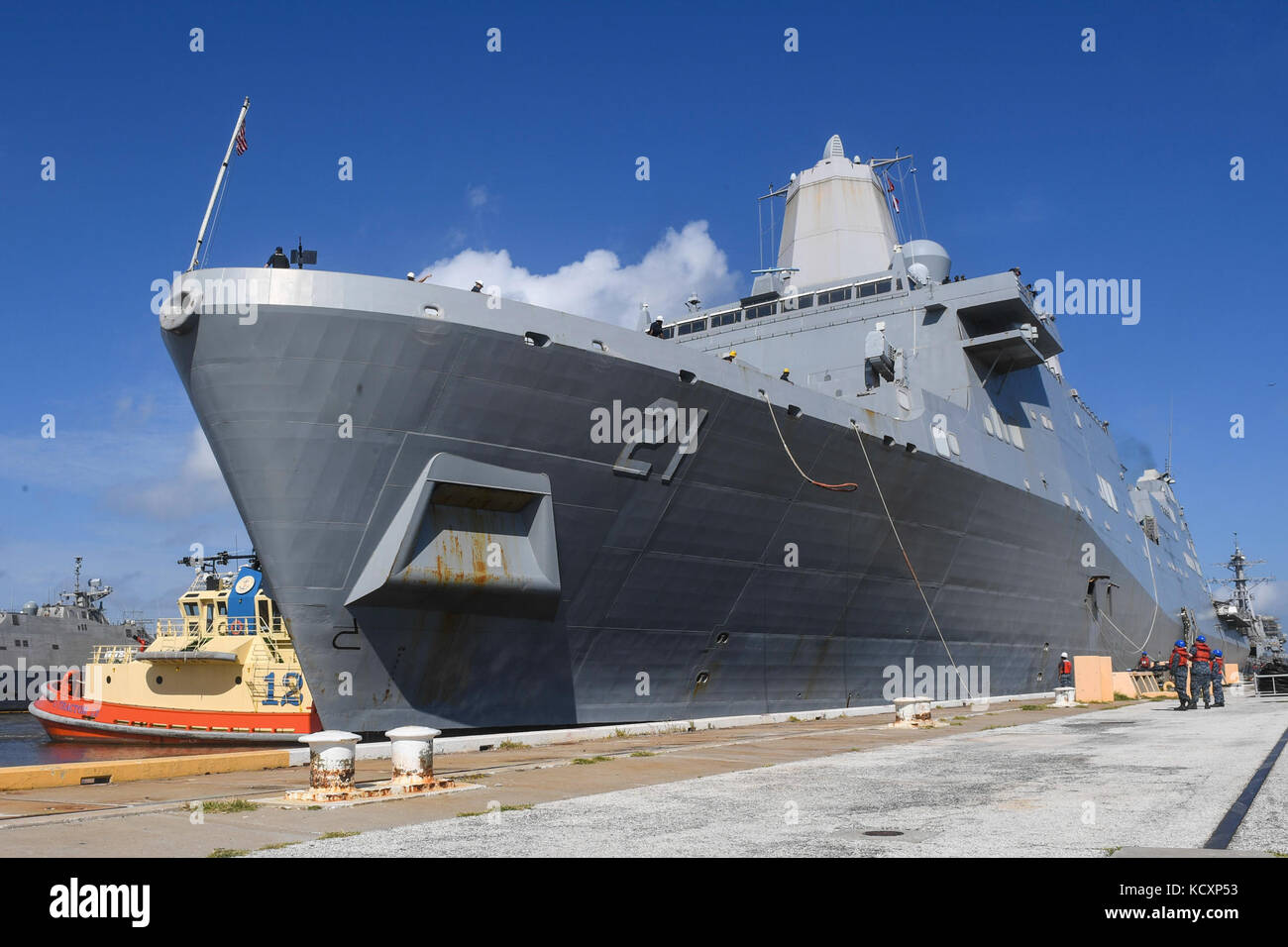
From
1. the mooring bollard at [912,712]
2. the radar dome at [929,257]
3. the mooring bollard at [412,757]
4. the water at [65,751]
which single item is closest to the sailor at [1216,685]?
the mooring bollard at [912,712]

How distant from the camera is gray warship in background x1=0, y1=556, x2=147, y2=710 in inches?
1794

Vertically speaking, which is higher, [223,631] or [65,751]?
[223,631]

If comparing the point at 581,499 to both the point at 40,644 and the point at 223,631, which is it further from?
the point at 40,644

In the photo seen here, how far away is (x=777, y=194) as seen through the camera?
2952cm

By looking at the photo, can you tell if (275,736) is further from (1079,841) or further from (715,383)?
(1079,841)

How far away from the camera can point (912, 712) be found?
13891 millimetres

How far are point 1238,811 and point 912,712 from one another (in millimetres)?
8766

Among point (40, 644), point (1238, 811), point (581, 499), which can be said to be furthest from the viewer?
point (40, 644)

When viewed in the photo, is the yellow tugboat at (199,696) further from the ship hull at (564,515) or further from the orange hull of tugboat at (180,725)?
the ship hull at (564,515)

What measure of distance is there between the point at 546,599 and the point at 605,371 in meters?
3.25

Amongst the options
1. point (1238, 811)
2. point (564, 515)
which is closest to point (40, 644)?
point (564, 515)

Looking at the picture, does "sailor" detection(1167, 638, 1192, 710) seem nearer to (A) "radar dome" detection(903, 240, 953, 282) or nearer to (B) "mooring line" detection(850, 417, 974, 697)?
(B) "mooring line" detection(850, 417, 974, 697)

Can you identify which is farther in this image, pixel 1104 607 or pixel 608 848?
pixel 1104 607
